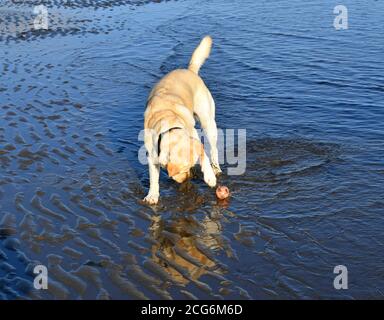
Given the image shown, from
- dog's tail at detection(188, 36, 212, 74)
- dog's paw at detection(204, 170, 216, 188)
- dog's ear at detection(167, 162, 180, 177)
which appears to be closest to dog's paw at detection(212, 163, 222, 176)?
dog's paw at detection(204, 170, 216, 188)

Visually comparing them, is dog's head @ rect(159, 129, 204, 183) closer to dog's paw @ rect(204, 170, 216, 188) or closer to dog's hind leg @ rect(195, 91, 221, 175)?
dog's paw @ rect(204, 170, 216, 188)

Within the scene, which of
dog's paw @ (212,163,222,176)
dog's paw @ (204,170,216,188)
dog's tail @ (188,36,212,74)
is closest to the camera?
dog's paw @ (204,170,216,188)

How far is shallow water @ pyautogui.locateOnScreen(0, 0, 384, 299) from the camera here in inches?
212

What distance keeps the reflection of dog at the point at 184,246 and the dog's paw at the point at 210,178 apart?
801mm

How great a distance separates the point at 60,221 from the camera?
6.53 meters

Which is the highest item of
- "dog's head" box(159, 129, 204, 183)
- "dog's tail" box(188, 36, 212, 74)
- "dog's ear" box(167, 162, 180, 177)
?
"dog's tail" box(188, 36, 212, 74)

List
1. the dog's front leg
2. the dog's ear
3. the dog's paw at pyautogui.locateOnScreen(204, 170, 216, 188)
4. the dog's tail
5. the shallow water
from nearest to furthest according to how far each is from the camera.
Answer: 1. the shallow water
2. the dog's ear
3. the dog's front leg
4. the dog's paw at pyautogui.locateOnScreen(204, 170, 216, 188)
5. the dog's tail

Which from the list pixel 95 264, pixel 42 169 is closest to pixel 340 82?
pixel 42 169

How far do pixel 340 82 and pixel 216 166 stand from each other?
4.61 meters

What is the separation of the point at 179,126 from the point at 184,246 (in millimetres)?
1433

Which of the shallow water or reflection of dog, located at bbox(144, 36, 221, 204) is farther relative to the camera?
reflection of dog, located at bbox(144, 36, 221, 204)

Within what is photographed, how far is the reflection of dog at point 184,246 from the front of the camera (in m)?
5.47

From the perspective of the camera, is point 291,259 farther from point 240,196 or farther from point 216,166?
point 216,166

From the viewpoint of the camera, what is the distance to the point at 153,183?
6.95 meters
